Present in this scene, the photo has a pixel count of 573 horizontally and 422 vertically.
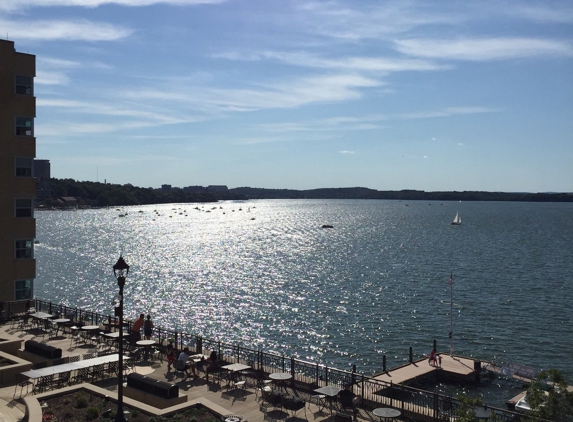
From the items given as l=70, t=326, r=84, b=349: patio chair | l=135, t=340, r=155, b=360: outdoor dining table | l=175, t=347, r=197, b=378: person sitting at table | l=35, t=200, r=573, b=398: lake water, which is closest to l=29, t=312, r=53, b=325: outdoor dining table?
l=70, t=326, r=84, b=349: patio chair

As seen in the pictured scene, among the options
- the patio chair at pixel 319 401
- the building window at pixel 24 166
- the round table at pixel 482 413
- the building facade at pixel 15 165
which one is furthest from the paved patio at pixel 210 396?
the building window at pixel 24 166

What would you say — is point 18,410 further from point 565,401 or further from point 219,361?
point 565,401

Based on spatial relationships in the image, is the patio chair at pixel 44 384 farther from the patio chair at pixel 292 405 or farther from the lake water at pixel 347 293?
the lake water at pixel 347 293

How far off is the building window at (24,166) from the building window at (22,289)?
7.23 meters

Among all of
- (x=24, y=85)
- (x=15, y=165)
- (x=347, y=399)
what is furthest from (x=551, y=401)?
(x=24, y=85)

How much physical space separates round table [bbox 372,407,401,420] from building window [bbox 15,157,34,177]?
28.3m

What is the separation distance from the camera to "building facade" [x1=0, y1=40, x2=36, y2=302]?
36344 millimetres

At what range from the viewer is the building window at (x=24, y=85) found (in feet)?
121

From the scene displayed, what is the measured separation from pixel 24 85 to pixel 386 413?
31118 mm

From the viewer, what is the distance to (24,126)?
122ft

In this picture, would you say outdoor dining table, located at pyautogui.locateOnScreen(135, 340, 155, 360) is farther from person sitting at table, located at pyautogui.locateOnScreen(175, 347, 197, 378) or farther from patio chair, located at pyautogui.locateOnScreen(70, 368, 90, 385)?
patio chair, located at pyautogui.locateOnScreen(70, 368, 90, 385)

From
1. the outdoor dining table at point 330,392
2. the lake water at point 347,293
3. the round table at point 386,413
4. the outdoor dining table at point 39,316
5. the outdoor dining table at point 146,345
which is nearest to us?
the round table at point 386,413

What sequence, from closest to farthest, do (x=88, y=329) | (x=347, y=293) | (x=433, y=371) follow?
(x=88, y=329) < (x=433, y=371) < (x=347, y=293)

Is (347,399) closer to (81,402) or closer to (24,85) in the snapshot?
(81,402)
